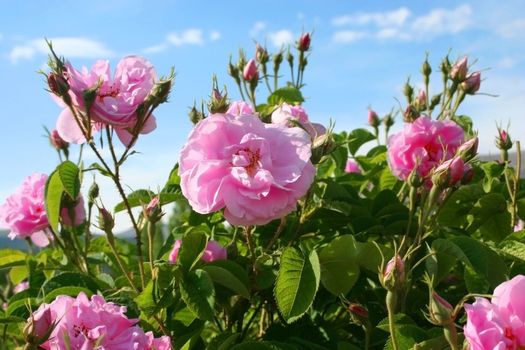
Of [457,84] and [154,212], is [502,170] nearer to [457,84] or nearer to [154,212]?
[457,84]

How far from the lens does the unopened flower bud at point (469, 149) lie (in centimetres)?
139

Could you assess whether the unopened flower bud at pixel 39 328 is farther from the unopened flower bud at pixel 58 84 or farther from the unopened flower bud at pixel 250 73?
the unopened flower bud at pixel 250 73

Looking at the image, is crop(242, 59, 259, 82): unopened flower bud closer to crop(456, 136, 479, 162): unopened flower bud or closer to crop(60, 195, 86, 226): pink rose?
crop(60, 195, 86, 226): pink rose

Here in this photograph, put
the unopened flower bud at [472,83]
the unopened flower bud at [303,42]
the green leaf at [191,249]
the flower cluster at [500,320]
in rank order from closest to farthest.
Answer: the flower cluster at [500,320] < the green leaf at [191,249] < the unopened flower bud at [472,83] < the unopened flower bud at [303,42]

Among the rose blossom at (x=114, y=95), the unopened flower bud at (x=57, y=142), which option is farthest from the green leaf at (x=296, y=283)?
the unopened flower bud at (x=57, y=142)

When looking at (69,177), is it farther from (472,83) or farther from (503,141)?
(472,83)

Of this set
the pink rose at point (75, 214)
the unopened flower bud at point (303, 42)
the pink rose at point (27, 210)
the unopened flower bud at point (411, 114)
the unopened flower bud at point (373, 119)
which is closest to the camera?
the pink rose at point (75, 214)

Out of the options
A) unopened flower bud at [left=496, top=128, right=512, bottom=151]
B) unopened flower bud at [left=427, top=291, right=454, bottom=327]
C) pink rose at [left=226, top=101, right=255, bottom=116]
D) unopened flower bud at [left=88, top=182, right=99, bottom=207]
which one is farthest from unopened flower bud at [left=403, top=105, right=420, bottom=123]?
unopened flower bud at [left=427, top=291, right=454, bottom=327]

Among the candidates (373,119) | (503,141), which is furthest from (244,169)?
(373,119)

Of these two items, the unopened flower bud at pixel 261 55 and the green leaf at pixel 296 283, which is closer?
the green leaf at pixel 296 283

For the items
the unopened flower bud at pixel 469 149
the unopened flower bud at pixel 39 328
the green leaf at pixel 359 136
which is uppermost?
the unopened flower bud at pixel 469 149

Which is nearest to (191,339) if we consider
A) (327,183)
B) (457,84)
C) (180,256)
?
(180,256)

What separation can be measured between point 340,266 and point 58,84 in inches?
24.9

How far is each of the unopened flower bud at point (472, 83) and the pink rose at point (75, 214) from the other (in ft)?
3.74
